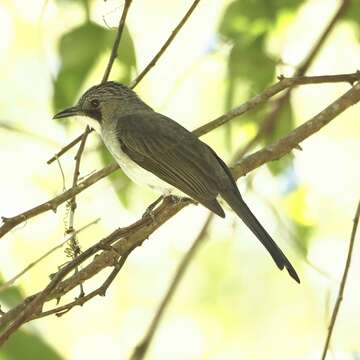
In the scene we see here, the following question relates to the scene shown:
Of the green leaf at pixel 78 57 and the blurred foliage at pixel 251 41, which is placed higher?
the blurred foliage at pixel 251 41

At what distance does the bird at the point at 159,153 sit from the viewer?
15.6 ft

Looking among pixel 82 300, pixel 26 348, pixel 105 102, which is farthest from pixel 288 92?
pixel 82 300

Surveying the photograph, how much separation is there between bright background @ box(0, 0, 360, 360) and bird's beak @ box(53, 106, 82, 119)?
147mm

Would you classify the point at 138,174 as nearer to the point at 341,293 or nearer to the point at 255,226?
the point at 255,226

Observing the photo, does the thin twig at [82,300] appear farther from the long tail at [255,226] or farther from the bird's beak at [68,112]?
the bird's beak at [68,112]

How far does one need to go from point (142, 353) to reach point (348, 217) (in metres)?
1.97

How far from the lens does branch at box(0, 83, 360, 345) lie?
320 centimetres

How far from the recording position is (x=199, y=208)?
6.88 m

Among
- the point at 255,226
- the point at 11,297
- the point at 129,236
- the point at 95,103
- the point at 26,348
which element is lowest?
the point at 26,348

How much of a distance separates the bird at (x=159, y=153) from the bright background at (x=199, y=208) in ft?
0.63

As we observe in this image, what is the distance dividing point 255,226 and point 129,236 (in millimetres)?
973

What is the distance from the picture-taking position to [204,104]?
6637 millimetres

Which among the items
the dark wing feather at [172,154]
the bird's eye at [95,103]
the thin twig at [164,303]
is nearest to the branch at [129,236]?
the dark wing feather at [172,154]

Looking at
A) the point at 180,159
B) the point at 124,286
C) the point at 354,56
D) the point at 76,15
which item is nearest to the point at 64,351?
the point at 124,286
